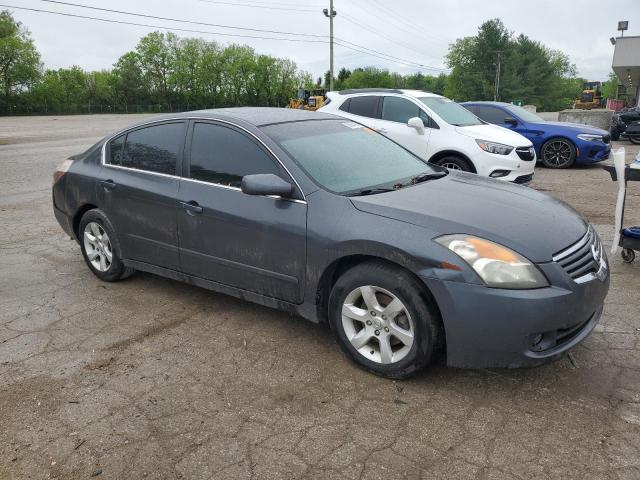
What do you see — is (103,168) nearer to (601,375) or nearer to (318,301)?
(318,301)

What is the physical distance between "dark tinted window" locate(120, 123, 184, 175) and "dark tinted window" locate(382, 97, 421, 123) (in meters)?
5.64

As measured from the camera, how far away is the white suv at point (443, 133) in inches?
335

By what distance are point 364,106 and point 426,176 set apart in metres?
6.03

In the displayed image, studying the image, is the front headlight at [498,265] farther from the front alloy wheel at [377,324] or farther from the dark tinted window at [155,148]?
the dark tinted window at [155,148]

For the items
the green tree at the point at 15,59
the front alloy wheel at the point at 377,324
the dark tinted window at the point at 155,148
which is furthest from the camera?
the green tree at the point at 15,59

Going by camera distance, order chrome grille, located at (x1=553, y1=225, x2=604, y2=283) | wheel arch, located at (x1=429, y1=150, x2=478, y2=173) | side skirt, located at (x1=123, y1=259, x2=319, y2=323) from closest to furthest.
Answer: chrome grille, located at (x1=553, y1=225, x2=604, y2=283) < side skirt, located at (x1=123, y1=259, x2=319, y2=323) < wheel arch, located at (x1=429, y1=150, x2=478, y2=173)

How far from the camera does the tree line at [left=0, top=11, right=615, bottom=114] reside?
7650 centimetres

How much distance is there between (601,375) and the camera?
3.18 m

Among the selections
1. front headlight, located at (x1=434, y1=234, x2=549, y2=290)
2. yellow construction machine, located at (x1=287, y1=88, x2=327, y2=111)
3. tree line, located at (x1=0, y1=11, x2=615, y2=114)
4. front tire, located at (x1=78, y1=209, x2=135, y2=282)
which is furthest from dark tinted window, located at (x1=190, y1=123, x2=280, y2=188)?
tree line, located at (x1=0, y1=11, x2=615, y2=114)

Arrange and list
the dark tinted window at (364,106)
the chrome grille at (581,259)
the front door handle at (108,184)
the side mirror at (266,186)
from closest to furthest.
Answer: the chrome grille at (581,259) → the side mirror at (266,186) → the front door handle at (108,184) → the dark tinted window at (364,106)

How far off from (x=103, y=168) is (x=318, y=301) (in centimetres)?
254

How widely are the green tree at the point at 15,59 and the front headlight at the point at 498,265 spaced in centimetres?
8301

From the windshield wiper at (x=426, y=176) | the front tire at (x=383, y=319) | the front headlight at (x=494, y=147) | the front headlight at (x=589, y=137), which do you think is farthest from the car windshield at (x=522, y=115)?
the front tire at (x=383, y=319)

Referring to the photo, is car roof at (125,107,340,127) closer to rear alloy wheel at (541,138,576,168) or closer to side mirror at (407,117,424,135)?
side mirror at (407,117,424,135)
